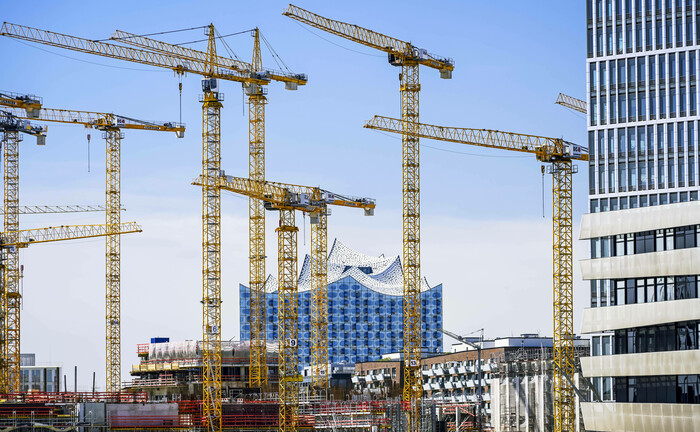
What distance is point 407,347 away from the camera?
5049 inches

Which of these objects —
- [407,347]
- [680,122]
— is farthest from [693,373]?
[407,347]

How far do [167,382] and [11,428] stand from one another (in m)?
47.2

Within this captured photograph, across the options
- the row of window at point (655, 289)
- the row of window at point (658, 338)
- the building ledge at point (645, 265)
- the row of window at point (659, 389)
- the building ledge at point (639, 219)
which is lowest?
the row of window at point (659, 389)

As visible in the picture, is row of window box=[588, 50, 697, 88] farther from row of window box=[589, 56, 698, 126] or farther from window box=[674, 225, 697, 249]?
window box=[674, 225, 697, 249]

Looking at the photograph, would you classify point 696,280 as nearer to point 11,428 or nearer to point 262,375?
point 11,428

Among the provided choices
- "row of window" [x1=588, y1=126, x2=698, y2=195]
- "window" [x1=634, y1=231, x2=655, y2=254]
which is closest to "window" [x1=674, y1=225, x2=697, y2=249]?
"window" [x1=634, y1=231, x2=655, y2=254]

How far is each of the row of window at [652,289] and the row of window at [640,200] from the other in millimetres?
18533

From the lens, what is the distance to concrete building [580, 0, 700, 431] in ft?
256

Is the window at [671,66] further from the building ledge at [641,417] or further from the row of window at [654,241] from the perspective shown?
the building ledge at [641,417]

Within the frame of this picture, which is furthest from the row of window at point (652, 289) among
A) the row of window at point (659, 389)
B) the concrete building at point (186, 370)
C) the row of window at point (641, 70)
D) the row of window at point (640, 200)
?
the concrete building at point (186, 370)

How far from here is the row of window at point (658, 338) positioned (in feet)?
255

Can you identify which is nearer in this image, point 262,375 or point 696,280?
point 696,280

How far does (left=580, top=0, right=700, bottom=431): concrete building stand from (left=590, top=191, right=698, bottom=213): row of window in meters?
0.10

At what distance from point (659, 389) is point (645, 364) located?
197 cm
